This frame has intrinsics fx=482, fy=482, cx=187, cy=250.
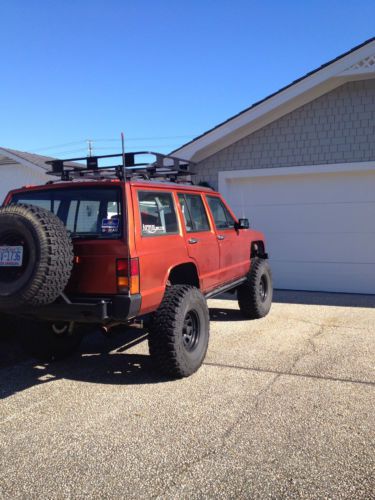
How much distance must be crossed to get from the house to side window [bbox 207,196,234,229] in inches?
140

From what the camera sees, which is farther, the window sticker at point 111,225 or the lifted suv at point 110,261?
the window sticker at point 111,225

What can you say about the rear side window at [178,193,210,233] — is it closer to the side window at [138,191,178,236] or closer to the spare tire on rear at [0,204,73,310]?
the side window at [138,191,178,236]

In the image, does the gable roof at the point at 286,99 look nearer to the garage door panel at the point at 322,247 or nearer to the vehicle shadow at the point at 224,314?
the garage door panel at the point at 322,247

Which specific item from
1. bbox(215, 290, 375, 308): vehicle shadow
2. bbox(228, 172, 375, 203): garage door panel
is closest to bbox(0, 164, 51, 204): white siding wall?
bbox(228, 172, 375, 203): garage door panel

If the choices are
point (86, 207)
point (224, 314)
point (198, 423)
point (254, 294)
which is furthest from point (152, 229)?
point (224, 314)

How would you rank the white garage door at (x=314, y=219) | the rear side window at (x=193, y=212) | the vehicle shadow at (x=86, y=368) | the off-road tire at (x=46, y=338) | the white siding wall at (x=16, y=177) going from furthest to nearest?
the white siding wall at (x=16, y=177), the white garage door at (x=314, y=219), the rear side window at (x=193, y=212), the off-road tire at (x=46, y=338), the vehicle shadow at (x=86, y=368)

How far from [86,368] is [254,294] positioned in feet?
9.46

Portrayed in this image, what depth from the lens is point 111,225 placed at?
14.0 ft

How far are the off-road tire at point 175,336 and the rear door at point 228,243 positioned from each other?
51.5 inches

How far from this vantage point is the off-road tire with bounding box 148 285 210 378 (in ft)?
14.5

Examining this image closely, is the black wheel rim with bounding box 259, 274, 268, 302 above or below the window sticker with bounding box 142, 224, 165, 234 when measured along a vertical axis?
below

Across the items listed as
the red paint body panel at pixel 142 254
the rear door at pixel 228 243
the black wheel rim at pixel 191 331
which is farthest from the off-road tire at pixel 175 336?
the rear door at pixel 228 243

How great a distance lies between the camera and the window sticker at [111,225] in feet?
13.9

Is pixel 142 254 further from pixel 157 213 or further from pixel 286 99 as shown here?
pixel 286 99
